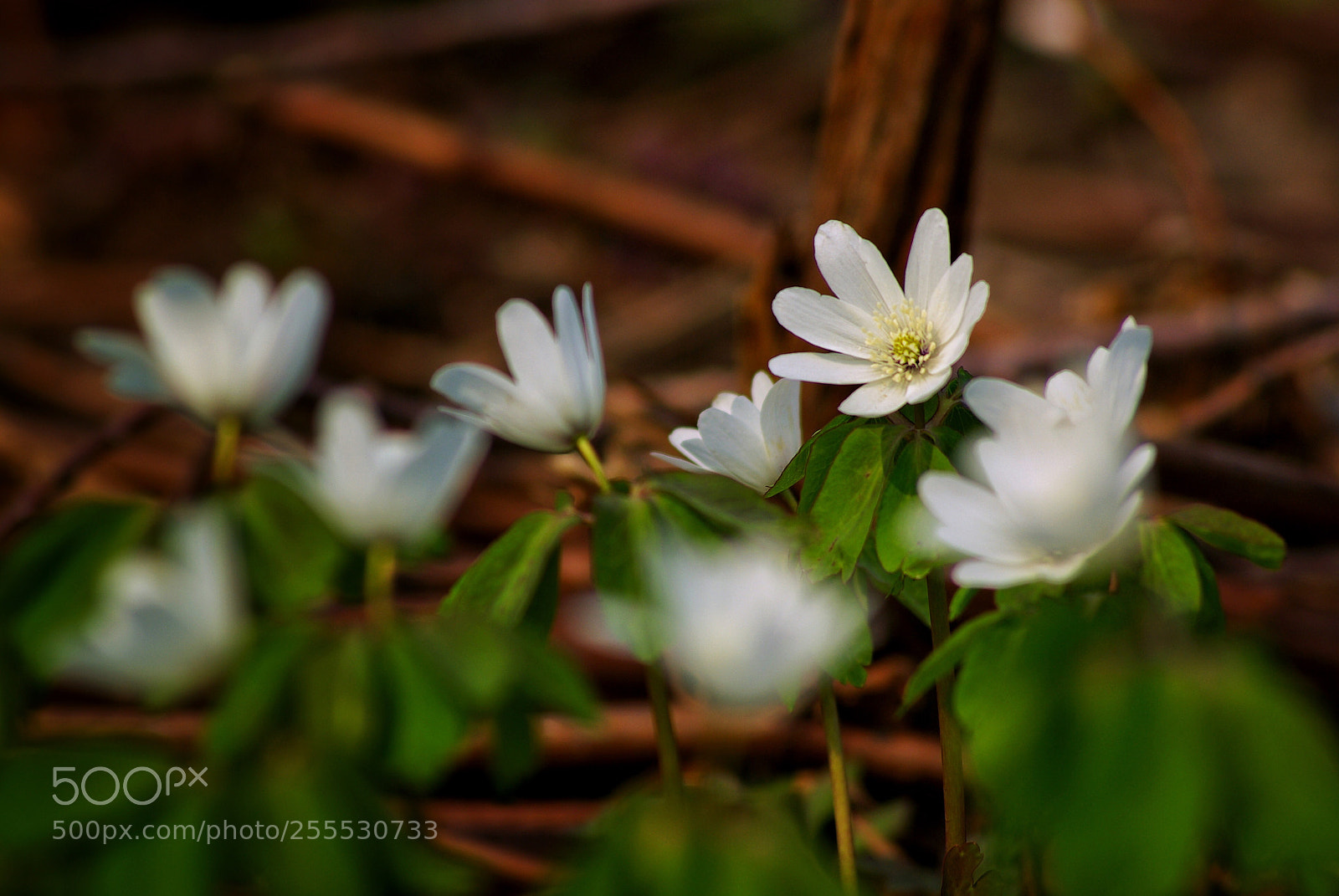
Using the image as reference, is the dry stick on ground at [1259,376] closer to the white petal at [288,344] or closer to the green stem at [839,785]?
→ the green stem at [839,785]

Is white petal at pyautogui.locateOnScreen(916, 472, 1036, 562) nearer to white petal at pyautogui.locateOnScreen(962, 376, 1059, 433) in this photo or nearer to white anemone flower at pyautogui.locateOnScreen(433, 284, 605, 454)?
white petal at pyautogui.locateOnScreen(962, 376, 1059, 433)

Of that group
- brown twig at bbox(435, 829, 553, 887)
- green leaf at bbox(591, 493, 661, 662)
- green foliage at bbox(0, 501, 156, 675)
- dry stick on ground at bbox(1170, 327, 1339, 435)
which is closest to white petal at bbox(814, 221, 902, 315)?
green leaf at bbox(591, 493, 661, 662)

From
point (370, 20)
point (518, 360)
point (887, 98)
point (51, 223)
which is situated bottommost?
point (518, 360)

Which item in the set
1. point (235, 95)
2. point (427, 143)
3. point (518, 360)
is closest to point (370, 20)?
point (235, 95)

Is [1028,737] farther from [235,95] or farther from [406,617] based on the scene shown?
[235,95]

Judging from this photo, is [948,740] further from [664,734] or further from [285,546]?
[285,546]

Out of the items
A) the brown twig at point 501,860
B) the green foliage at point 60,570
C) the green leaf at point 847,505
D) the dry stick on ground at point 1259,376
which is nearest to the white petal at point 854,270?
the green leaf at point 847,505
